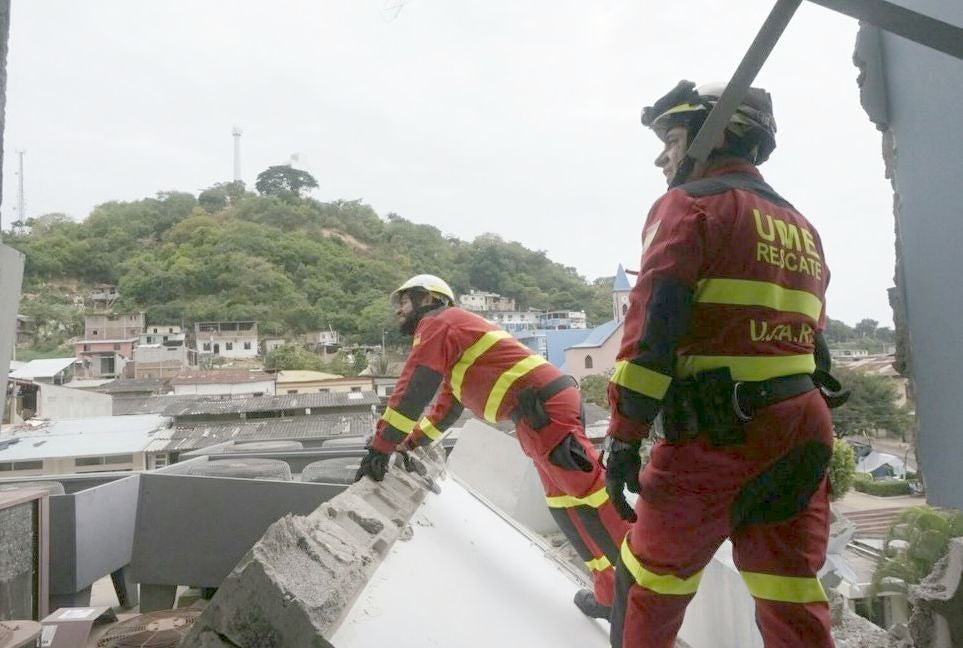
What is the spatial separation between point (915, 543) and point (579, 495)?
1059 mm

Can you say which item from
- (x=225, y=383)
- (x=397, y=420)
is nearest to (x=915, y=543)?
(x=397, y=420)

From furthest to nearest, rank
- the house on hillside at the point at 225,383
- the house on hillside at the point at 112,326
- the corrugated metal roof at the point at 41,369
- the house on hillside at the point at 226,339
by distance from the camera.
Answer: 1. the house on hillside at the point at 226,339
2. the house on hillside at the point at 112,326
3. the house on hillside at the point at 225,383
4. the corrugated metal roof at the point at 41,369

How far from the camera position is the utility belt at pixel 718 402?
124 cm

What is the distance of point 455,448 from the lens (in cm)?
424

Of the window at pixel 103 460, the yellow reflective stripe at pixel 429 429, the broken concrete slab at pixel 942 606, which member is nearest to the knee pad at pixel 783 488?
the broken concrete slab at pixel 942 606

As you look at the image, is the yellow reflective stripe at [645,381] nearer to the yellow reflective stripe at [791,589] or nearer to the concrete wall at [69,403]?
the yellow reflective stripe at [791,589]

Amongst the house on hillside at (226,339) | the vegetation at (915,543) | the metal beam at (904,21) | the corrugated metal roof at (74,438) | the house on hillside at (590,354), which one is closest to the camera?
the metal beam at (904,21)

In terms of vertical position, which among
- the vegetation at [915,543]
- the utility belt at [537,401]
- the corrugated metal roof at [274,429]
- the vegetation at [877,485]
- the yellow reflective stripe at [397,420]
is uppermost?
the utility belt at [537,401]

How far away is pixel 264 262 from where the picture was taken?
19.6 metres

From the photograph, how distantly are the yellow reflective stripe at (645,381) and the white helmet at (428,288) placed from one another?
1.80 metres

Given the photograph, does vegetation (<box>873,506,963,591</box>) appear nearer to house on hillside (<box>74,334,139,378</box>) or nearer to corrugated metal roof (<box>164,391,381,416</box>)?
corrugated metal roof (<box>164,391,381,416</box>)

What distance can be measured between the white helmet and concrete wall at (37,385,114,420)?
31.6 ft

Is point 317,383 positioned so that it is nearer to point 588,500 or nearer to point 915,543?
point 588,500

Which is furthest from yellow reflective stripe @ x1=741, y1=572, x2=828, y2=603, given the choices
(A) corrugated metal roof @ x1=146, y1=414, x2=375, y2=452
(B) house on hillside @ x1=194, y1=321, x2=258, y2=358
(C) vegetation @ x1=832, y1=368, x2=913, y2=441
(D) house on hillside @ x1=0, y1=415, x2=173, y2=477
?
(B) house on hillside @ x1=194, y1=321, x2=258, y2=358
